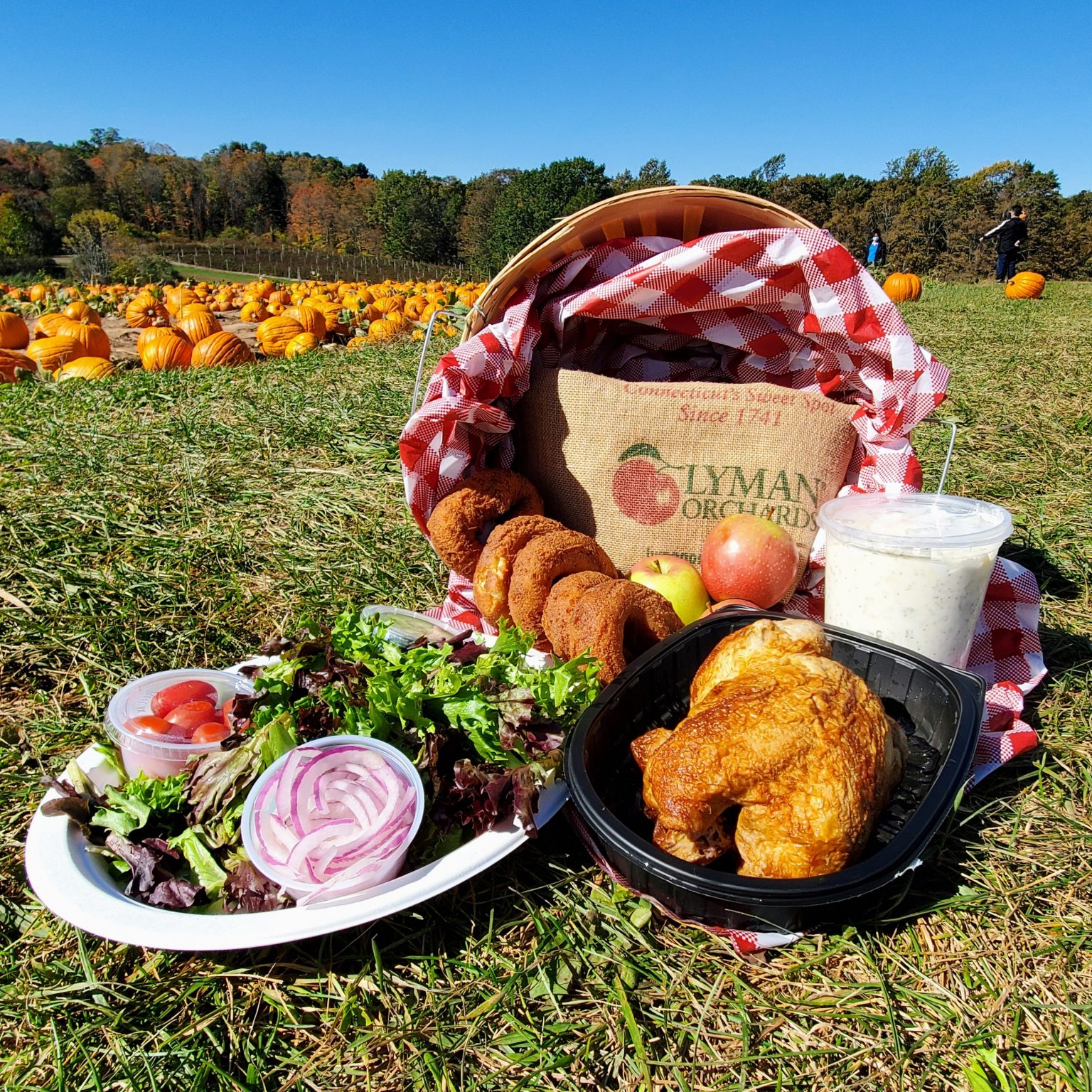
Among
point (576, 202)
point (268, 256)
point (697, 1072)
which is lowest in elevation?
point (697, 1072)

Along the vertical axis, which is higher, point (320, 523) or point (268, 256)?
point (268, 256)

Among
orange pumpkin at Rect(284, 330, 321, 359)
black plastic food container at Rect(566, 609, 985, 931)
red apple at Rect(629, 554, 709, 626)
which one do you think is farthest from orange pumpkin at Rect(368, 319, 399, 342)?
black plastic food container at Rect(566, 609, 985, 931)

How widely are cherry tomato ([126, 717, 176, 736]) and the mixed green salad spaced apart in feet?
0.25

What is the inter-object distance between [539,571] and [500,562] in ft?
0.64

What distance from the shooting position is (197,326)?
30.8 ft

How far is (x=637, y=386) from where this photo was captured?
9.47 feet

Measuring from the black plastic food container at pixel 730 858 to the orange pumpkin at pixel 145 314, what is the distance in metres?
12.7

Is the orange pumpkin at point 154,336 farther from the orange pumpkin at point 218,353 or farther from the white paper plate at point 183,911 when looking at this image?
the white paper plate at point 183,911

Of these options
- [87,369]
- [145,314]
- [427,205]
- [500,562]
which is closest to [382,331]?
[87,369]

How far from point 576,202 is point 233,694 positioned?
47.5 meters

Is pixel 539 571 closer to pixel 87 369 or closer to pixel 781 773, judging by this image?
pixel 781 773

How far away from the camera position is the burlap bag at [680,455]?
2.84 metres

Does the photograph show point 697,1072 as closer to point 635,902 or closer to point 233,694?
point 635,902

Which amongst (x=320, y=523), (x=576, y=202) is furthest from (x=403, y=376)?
(x=576, y=202)
